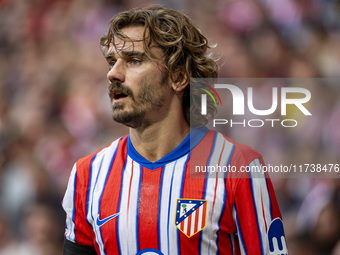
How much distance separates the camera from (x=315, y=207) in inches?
112

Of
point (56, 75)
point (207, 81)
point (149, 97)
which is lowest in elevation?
point (149, 97)

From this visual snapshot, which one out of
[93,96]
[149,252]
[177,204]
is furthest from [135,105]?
[93,96]

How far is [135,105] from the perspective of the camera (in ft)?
5.57

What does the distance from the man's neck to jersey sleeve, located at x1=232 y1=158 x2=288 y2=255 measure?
0.32 metres

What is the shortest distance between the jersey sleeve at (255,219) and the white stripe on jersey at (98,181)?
20.4 inches

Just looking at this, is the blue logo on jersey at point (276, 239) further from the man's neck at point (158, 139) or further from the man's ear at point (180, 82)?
the man's ear at point (180, 82)

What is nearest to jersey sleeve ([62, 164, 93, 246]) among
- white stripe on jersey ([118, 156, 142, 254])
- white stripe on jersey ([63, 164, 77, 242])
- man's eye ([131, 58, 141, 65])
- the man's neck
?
white stripe on jersey ([63, 164, 77, 242])

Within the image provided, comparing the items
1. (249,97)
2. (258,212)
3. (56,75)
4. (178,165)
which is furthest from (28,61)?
(258,212)

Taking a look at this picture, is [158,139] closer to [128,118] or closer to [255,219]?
[128,118]

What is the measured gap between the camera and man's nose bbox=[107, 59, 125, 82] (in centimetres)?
169

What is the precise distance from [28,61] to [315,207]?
96.5 inches

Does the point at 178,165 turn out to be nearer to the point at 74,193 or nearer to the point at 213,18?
the point at 74,193

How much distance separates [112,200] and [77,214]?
0.56 feet

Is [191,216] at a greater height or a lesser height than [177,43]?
lesser
